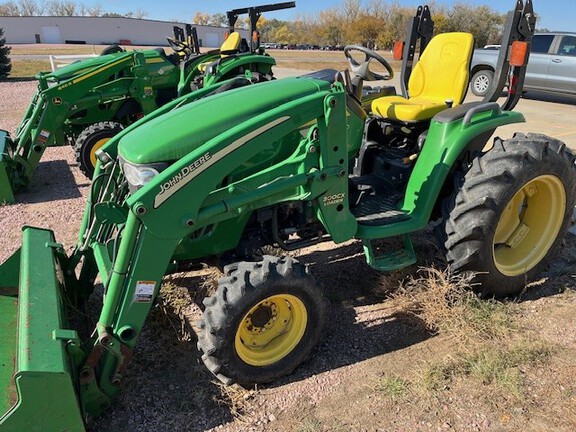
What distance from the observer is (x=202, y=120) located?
2799 millimetres

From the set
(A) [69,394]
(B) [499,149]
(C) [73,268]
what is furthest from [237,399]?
(B) [499,149]

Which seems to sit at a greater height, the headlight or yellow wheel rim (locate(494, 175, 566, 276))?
the headlight

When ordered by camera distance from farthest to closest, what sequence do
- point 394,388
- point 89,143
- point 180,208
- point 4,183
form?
point 89,143 < point 4,183 < point 394,388 < point 180,208

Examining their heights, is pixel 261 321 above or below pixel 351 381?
above

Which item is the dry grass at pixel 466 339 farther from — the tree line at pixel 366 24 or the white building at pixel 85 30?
the white building at pixel 85 30

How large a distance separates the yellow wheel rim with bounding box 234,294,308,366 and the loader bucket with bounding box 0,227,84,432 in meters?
0.92

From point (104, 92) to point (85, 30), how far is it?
6925cm

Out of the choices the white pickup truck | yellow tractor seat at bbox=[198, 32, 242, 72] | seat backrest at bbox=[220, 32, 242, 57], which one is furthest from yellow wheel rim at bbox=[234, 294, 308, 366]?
the white pickup truck

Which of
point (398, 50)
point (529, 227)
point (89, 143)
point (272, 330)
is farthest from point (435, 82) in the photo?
point (89, 143)

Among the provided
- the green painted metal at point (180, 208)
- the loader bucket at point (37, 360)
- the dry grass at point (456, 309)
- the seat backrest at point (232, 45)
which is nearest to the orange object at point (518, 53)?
the green painted metal at point (180, 208)

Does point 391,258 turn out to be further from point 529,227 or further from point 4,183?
point 4,183

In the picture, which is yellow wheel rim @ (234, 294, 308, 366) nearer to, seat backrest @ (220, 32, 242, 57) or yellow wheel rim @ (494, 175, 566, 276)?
yellow wheel rim @ (494, 175, 566, 276)

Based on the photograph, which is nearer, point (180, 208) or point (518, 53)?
point (180, 208)

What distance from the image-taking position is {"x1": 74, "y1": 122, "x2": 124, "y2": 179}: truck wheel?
6.48m
